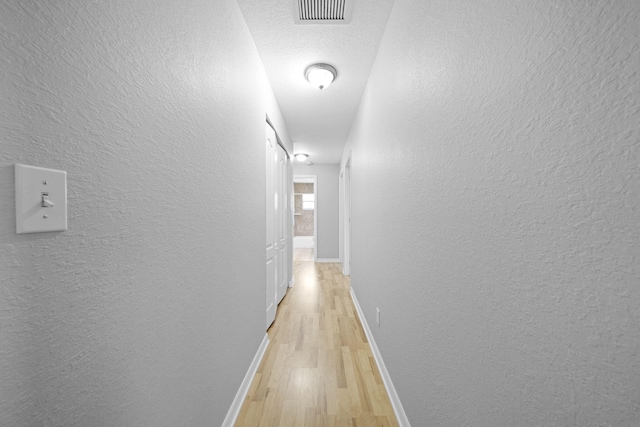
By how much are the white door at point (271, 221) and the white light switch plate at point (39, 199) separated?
205cm

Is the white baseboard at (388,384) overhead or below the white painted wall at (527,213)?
below

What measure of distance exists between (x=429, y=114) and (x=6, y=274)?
4.14ft

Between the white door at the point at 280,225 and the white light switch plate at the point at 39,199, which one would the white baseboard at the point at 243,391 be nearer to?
the white door at the point at 280,225

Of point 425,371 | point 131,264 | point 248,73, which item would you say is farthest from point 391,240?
point 248,73

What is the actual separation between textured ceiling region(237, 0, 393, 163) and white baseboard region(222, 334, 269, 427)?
2313mm

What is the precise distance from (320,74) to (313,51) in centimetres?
24

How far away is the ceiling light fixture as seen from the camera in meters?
2.19

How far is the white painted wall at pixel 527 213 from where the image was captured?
0.40 m

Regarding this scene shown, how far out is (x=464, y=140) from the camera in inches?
31.9

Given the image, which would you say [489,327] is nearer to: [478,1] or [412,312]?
[412,312]

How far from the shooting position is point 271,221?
8.86 feet

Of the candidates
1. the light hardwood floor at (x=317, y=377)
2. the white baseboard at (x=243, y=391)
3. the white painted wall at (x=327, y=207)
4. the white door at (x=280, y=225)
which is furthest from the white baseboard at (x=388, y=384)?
the white painted wall at (x=327, y=207)

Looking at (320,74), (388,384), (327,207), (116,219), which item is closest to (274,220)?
(320,74)

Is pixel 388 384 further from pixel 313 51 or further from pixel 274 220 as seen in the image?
pixel 313 51
